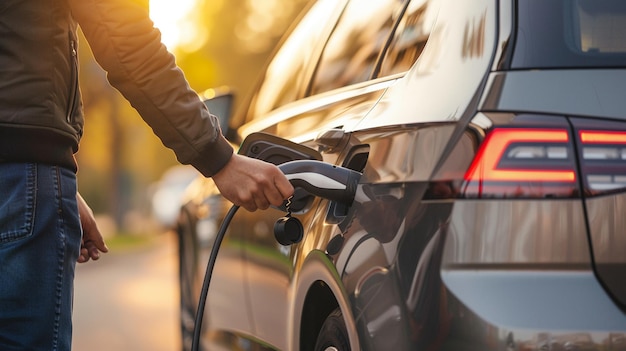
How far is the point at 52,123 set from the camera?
2.38 meters

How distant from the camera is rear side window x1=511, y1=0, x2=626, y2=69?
2.42m

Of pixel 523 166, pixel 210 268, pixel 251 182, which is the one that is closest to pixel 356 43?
pixel 210 268

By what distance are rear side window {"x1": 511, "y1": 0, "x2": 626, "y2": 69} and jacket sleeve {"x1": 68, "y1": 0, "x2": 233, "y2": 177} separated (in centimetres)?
68

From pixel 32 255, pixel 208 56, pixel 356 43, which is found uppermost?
pixel 208 56

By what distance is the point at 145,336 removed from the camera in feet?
27.9

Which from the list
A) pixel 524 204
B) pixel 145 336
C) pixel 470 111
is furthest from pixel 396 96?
pixel 145 336

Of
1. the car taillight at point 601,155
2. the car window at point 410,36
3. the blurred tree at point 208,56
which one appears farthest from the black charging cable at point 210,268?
the blurred tree at point 208,56

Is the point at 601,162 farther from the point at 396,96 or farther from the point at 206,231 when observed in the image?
the point at 206,231

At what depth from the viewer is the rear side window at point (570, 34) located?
2.42m

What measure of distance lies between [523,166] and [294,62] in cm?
217

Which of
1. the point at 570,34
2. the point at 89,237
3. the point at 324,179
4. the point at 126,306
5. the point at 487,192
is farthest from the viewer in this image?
the point at 126,306

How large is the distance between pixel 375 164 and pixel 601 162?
21.0 inches

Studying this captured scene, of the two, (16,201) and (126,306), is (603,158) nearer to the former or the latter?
(16,201)

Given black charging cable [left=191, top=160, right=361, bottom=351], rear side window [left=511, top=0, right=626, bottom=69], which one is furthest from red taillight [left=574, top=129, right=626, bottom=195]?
black charging cable [left=191, top=160, right=361, bottom=351]
